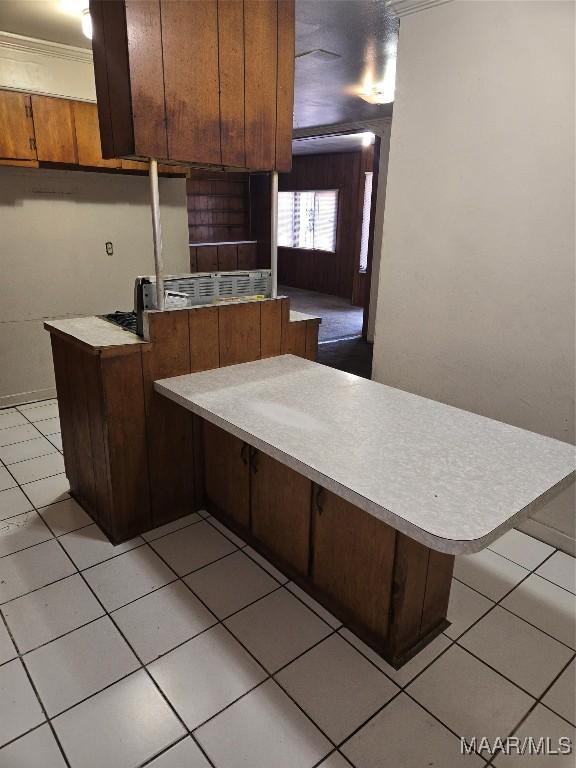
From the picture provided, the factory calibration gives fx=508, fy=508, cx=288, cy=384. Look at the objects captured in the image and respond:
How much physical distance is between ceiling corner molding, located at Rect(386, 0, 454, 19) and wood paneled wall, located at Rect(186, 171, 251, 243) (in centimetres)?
821

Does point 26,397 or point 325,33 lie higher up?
point 325,33

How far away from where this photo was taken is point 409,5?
2693mm

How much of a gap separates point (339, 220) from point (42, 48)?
689cm

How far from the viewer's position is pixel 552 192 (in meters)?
2.37

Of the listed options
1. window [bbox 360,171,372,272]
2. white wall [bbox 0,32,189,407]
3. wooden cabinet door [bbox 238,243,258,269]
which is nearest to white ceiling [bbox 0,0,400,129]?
white wall [bbox 0,32,189,407]

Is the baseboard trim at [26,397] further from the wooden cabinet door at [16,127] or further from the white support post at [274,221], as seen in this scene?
the white support post at [274,221]

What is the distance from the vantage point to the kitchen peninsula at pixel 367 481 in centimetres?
146

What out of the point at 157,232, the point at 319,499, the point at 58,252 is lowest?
the point at 319,499

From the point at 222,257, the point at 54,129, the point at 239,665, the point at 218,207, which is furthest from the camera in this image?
the point at 218,207

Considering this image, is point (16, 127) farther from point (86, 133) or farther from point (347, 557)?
point (347, 557)

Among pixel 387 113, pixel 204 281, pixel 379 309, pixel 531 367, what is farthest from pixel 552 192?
pixel 387 113

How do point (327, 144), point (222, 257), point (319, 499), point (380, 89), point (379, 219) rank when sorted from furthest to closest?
point (222, 257), point (327, 144), point (379, 219), point (380, 89), point (319, 499)

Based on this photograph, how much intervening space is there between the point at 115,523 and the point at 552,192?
265 cm

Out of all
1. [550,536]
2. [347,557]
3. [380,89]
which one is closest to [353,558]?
[347,557]
